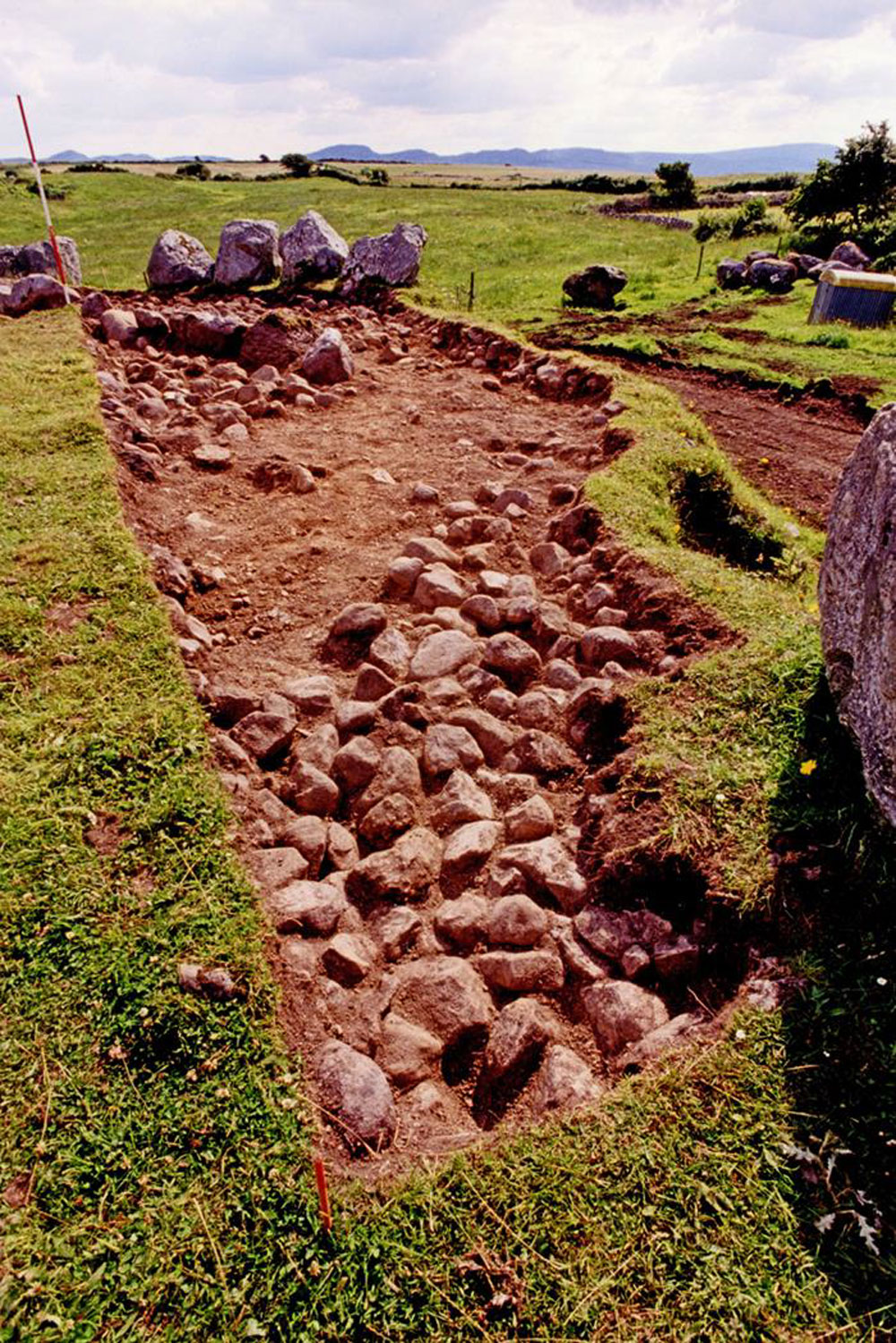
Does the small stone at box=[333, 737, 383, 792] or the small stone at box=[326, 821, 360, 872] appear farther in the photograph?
the small stone at box=[333, 737, 383, 792]

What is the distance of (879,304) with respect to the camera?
56.5 ft

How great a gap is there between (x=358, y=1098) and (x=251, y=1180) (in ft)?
1.45

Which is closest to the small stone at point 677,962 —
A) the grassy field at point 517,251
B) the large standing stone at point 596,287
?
the grassy field at point 517,251

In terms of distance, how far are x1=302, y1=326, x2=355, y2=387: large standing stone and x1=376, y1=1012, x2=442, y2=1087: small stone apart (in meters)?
10.1

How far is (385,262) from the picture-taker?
17.4m

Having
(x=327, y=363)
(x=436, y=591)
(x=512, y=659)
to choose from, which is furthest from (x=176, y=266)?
(x=512, y=659)

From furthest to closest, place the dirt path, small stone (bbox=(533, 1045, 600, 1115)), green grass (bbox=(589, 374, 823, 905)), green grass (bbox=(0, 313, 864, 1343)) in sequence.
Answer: the dirt path < green grass (bbox=(589, 374, 823, 905)) < small stone (bbox=(533, 1045, 600, 1115)) < green grass (bbox=(0, 313, 864, 1343))

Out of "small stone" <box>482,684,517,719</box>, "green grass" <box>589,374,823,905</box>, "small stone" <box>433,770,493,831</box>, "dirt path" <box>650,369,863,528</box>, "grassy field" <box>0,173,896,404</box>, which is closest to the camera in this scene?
"green grass" <box>589,374,823,905</box>

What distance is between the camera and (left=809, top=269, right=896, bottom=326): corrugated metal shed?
17047mm

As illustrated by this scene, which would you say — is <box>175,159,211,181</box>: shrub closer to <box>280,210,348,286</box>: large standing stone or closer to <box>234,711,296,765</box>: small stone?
<box>280,210,348,286</box>: large standing stone

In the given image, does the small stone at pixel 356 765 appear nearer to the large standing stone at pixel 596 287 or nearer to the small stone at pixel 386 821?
the small stone at pixel 386 821

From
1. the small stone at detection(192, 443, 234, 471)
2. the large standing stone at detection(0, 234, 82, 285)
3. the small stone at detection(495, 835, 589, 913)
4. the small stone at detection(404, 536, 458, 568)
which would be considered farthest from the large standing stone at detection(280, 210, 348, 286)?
the small stone at detection(495, 835, 589, 913)

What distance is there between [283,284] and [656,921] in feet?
55.5

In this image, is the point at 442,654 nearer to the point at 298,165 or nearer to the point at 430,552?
the point at 430,552
